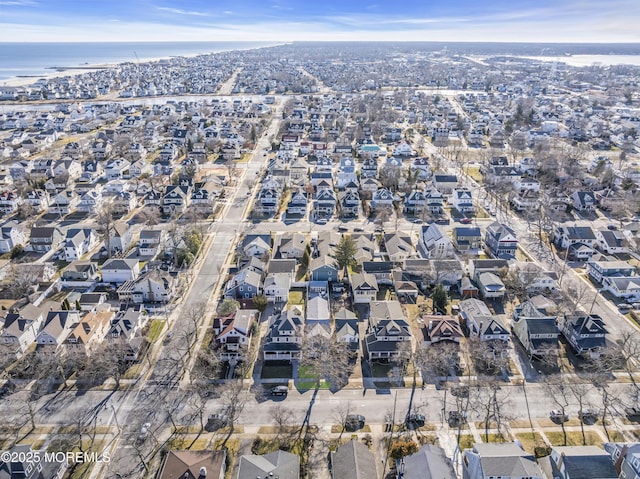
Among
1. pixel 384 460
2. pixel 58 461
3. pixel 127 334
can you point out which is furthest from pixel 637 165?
pixel 58 461

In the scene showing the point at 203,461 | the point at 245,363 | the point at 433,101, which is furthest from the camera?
the point at 433,101

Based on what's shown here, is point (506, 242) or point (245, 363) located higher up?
point (506, 242)

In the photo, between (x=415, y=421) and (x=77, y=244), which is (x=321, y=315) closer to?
(x=415, y=421)

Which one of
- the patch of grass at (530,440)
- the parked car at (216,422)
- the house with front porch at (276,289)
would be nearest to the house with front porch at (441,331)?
the patch of grass at (530,440)

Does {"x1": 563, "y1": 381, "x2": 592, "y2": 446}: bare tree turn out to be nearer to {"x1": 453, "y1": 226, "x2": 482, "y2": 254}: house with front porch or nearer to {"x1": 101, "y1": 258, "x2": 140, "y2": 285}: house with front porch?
{"x1": 453, "y1": 226, "x2": 482, "y2": 254}: house with front porch

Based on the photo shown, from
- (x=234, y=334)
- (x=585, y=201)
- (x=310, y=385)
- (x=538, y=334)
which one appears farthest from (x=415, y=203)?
(x=310, y=385)

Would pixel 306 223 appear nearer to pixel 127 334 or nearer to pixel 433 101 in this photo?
pixel 127 334

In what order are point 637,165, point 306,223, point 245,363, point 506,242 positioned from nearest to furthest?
point 245,363, point 506,242, point 306,223, point 637,165
